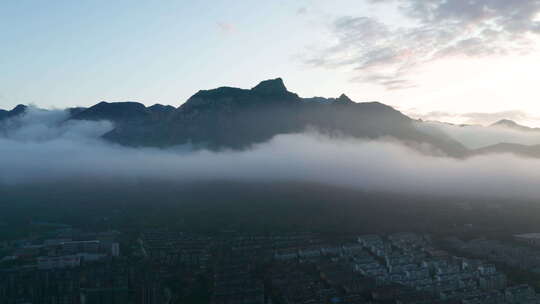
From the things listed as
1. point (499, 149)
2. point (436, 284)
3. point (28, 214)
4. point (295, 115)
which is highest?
point (295, 115)

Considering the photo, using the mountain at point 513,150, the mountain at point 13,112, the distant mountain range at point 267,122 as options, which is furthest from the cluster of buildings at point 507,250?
the mountain at point 13,112

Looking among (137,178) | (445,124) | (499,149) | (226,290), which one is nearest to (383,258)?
(226,290)

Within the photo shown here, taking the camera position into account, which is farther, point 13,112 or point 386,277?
point 13,112

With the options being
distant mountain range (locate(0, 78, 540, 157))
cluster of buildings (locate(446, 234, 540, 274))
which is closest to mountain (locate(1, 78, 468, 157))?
distant mountain range (locate(0, 78, 540, 157))

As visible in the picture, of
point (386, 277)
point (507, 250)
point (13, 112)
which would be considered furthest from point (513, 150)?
point (13, 112)

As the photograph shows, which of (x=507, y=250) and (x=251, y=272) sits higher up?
(x=507, y=250)

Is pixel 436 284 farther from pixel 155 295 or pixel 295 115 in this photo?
pixel 295 115

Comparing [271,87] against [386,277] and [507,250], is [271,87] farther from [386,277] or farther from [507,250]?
[386,277]

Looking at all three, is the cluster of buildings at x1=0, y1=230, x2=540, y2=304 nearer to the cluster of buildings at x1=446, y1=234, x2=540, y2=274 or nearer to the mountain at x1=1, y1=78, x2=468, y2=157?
the cluster of buildings at x1=446, y1=234, x2=540, y2=274

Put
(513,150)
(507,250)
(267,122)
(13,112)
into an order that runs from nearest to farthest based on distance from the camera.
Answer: (507,250) → (267,122) → (513,150) → (13,112)
